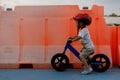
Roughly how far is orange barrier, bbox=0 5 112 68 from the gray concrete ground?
0.49 m

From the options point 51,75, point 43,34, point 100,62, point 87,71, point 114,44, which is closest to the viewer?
point 51,75

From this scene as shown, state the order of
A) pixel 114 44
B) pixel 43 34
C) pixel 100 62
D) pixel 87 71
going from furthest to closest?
1. pixel 114 44
2. pixel 43 34
3. pixel 100 62
4. pixel 87 71

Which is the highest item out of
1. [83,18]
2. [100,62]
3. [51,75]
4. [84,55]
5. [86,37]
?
[83,18]

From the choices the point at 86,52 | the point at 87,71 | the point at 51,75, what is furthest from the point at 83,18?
the point at 51,75

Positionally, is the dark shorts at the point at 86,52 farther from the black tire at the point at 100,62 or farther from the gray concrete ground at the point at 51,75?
the gray concrete ground at the point at 51,75

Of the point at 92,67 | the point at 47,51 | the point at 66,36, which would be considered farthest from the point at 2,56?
the point at 92,67

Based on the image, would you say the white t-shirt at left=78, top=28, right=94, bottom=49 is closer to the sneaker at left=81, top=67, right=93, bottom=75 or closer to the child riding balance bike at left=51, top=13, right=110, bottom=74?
the child riding balance bike at left=51, top=13, right=110, bottom=74

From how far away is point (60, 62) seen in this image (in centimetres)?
762

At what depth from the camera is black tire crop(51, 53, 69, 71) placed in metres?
7.62

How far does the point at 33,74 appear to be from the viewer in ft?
23.9

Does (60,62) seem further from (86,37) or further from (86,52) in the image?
(86,37)

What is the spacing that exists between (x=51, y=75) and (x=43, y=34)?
4.57 ft

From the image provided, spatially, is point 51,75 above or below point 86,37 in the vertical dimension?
below

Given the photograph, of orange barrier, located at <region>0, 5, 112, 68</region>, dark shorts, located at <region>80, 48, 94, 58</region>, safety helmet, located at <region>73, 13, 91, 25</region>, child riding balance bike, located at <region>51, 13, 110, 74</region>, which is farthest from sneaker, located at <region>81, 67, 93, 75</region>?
safety helmet, located at <region>73, 13, 91, 25</region>
